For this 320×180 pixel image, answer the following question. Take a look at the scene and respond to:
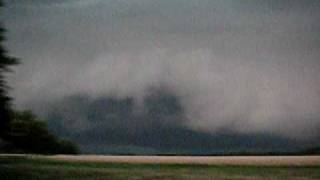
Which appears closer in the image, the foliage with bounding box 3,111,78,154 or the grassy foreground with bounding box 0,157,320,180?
the grassy foreground with bounding box 0,157,320,180

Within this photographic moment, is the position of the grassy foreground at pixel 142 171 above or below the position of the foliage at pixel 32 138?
below

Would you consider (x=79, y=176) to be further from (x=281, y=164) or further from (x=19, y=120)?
(x=281, y=164)

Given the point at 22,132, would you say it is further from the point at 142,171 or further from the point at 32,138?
the point at 142,171

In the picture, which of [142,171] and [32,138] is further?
[32,138]

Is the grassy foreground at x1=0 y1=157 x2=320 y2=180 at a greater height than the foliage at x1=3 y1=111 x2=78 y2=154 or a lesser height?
lesser

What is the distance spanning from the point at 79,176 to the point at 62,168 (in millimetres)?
763

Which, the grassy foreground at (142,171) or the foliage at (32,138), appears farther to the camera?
the foliage at (32,138)

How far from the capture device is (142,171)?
42.4 feet

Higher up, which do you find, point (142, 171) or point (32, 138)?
point (32, 138)

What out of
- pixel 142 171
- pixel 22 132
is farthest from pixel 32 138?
pixel 142 171

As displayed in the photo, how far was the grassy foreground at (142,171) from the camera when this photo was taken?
40.9 ft

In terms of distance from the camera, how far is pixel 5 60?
44.2 ft

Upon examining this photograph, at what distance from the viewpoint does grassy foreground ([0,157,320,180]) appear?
12477mm

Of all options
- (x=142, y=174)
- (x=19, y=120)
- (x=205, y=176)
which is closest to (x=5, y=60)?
(x=19, y=120)
